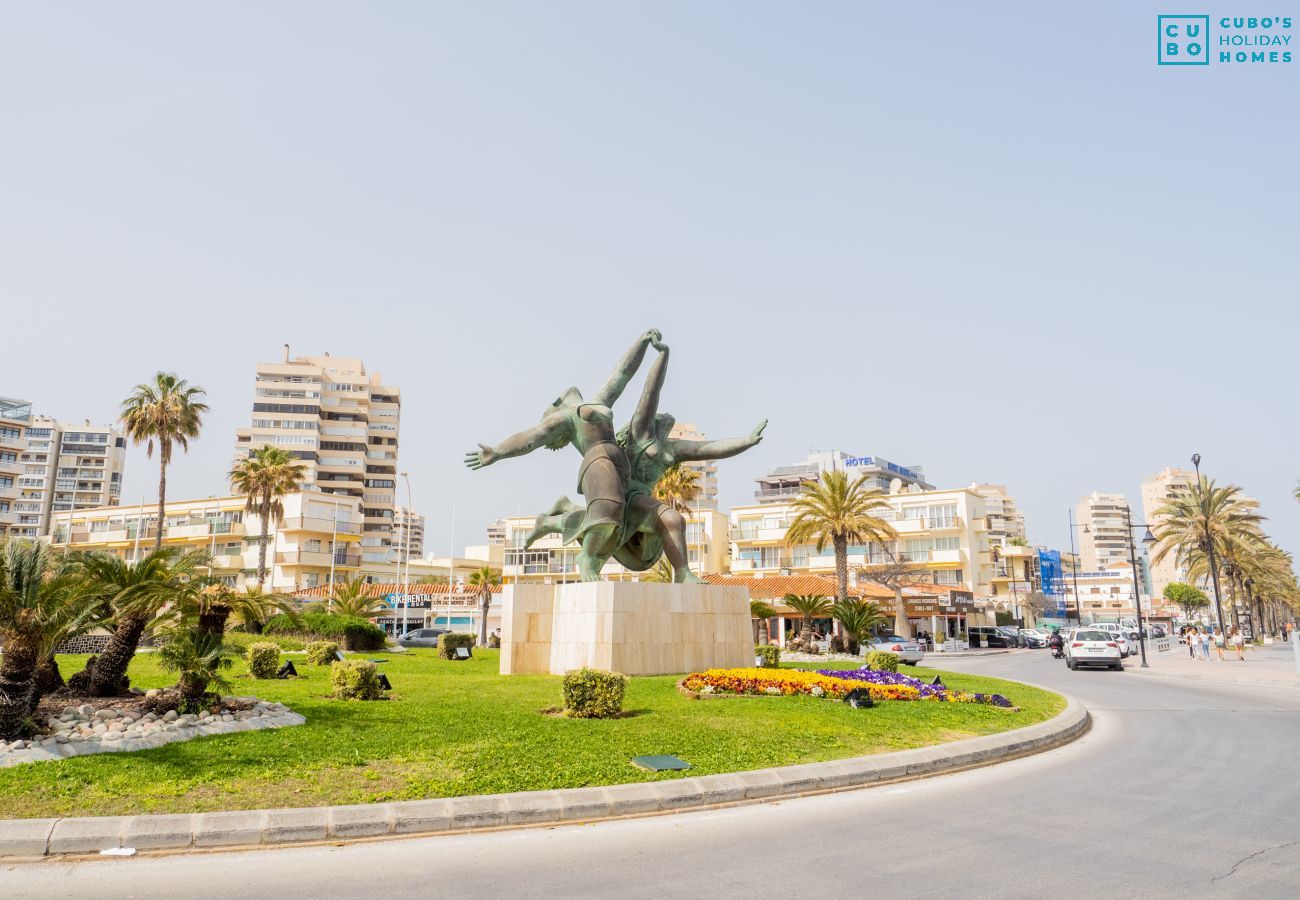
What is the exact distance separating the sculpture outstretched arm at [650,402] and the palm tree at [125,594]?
39.5 ft

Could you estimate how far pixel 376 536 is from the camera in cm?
9094

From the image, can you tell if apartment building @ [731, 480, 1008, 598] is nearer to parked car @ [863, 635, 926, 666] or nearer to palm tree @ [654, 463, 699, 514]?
palm tree @ [654, 463, 699, 514]

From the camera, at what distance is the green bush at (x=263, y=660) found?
18062 millimetres

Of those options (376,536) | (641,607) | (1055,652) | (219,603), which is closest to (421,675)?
(641,607)

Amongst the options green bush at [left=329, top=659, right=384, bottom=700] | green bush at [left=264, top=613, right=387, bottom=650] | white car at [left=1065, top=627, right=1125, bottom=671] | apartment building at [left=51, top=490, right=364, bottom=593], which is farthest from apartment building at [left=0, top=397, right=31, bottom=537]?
white car at [left=1065, top=627, right=1125, bottom=671]

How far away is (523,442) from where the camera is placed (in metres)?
21.5

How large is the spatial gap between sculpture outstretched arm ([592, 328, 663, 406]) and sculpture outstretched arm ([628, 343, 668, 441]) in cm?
34

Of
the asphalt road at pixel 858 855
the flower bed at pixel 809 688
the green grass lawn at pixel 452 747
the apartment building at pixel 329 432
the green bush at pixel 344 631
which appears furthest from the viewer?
the apartment building at pixel 329 432

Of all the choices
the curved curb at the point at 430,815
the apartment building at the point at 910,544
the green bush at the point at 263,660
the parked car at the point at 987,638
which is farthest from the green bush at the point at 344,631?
the parked car at the point at 987,638

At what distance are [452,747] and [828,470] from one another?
93.8 m

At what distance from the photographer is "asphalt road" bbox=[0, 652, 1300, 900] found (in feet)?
20.0

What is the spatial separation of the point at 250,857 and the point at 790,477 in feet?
332

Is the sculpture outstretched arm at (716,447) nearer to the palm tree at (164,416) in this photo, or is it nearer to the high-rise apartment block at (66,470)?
the palm tree at (164,416)

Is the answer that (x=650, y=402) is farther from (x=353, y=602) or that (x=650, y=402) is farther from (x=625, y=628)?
(x=353, y=602)
